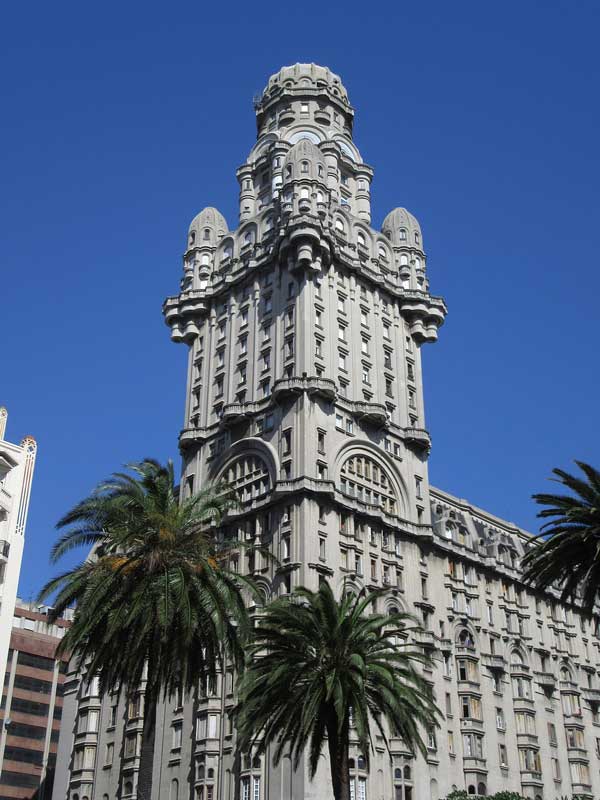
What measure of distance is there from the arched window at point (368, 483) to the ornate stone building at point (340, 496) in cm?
17

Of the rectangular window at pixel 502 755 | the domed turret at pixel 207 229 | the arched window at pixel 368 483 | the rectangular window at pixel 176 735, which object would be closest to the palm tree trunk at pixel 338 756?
the rectangular window at pixel 176 735

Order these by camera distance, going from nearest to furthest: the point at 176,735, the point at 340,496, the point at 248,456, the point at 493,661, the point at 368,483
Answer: the point at 176,735
the point at 340,496
the point at 368,483
the point at 248,456
the point at 493,661

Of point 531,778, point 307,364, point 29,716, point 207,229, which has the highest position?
point 207,229

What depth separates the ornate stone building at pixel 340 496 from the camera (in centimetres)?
7219

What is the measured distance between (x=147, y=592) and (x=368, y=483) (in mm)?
39933

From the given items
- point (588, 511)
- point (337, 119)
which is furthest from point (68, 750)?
point (337, 119)

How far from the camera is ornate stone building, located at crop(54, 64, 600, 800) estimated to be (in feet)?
237

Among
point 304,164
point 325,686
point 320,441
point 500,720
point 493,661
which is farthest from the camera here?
point 304,164

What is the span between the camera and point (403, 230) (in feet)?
321

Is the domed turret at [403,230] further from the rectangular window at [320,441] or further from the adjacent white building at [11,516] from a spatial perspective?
the adjacent white building at [11,516]

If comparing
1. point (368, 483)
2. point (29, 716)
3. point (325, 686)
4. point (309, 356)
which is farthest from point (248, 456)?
point (29, 716)

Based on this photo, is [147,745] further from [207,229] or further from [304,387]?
[207,229]

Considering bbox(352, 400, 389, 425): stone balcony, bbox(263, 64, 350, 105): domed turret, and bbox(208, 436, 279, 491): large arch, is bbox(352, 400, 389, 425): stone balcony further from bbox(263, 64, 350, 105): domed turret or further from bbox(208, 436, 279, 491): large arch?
bbox(263, 64, 350, 105): domed turret

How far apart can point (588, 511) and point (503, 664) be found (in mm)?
44984
